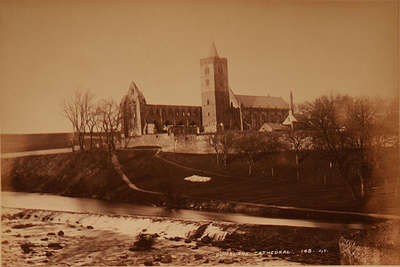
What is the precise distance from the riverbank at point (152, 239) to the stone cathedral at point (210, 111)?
1.34 metres

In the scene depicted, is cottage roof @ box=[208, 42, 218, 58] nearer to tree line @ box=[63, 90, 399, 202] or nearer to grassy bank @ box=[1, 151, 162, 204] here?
tree line @ box=[63, 90, 399, 202]

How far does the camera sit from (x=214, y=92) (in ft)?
19.3

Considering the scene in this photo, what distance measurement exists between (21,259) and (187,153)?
8.50ft

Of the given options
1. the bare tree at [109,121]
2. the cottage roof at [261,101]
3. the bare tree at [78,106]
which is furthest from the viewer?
the cottage roof at [261,101]

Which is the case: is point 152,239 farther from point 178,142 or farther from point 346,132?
point 346,132

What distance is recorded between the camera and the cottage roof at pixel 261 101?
5.87 metres

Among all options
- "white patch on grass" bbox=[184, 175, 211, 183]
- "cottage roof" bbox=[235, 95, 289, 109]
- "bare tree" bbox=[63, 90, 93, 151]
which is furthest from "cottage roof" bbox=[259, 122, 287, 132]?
"bare tree" bbox=[63, 90, 93, 151]

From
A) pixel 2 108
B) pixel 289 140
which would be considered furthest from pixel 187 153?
pixel 2 108

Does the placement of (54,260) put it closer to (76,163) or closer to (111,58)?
(76,163)

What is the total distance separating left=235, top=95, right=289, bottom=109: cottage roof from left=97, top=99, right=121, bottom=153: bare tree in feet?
5.74

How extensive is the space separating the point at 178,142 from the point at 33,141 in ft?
6.59

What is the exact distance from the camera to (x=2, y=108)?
17.1 feet

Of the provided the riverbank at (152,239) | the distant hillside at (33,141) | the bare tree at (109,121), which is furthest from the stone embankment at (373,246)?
→ the distant hillside at (33,141)

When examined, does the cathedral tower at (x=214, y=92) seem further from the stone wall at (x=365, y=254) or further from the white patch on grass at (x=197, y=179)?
the stone wall at (x=365, y=254)
